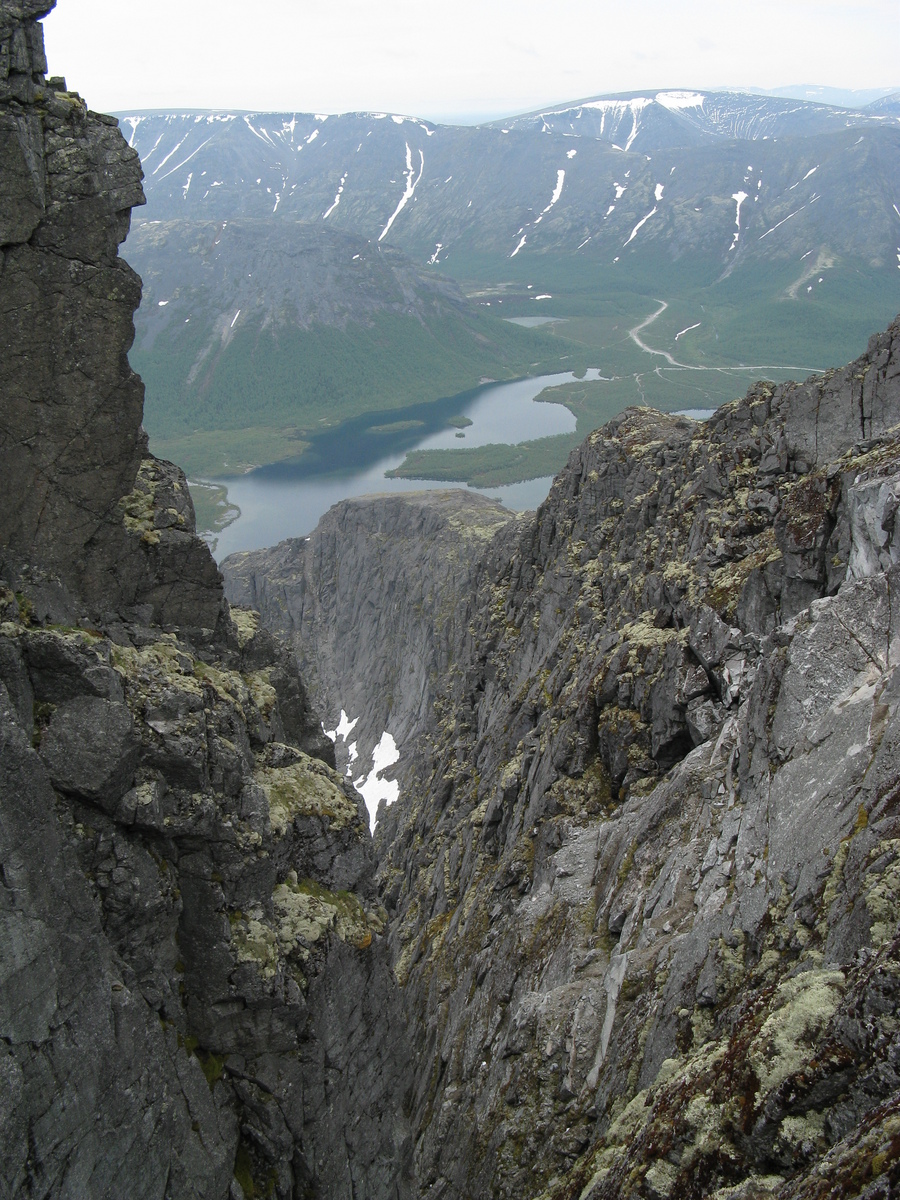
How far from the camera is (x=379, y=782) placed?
85312 millimetres

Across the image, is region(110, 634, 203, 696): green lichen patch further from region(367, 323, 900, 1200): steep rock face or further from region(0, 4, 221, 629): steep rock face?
region(367, 323, 900, 1200): steep rock face

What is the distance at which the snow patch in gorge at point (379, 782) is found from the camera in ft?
265

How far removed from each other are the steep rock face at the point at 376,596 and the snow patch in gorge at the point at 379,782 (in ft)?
5.16

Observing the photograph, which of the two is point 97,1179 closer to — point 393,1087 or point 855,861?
point 393,1087

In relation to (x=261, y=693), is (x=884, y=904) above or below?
above

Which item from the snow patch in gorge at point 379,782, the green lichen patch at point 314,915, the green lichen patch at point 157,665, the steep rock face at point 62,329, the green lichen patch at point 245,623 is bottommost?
the snow patch in gorge at point 379,782

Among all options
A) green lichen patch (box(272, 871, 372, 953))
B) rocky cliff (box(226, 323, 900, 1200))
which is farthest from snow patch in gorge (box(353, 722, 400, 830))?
green lichen patch (box(272, 871, 372, 953))

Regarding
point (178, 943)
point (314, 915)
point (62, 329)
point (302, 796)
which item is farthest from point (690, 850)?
point (62, 329)

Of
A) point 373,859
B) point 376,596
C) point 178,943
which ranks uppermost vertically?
point 178,943

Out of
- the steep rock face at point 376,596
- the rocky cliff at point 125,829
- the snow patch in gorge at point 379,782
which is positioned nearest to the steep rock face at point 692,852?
the rocky cliff at point 125,829

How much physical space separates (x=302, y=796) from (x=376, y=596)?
3853 inches

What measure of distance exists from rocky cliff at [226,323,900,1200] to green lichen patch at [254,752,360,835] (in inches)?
320

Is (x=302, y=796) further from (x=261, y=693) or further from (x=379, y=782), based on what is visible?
(x=379, y=782)

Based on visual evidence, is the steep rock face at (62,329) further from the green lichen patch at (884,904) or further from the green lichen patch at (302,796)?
the green lichen patch at (884,904)
